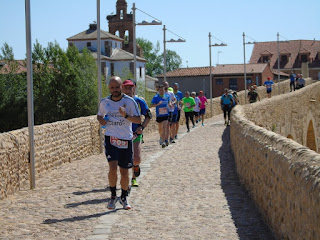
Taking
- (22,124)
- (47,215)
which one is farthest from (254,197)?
(22,124)

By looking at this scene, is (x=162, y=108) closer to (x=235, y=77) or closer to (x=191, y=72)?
(x=235, y=77)

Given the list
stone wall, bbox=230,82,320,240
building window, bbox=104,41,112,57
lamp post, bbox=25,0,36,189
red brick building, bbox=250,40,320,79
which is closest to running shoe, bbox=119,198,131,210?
stone wall, bbox=230,82,320,240

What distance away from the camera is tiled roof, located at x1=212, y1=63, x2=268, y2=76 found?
84.4 metres

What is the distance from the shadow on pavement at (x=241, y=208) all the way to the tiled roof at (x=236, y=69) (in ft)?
236

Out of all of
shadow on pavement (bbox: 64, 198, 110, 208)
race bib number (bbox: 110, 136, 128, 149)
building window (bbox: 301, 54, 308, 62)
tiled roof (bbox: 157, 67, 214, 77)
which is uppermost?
building window (bbox: 301, 54, 308, 62)

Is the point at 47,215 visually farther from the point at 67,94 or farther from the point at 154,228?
the point at 67,94

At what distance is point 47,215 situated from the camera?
8.23m

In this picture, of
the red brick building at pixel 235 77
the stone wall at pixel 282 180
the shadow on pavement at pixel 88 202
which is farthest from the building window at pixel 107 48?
the shadow on pavement at pixel 88 202

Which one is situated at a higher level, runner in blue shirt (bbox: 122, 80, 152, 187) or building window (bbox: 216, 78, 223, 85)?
building window (bbox: 216, 78, 223, 85)

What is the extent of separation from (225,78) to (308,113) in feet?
148

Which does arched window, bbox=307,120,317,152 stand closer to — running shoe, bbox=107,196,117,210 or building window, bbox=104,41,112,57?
running shoe, bbox=107,196,117,210

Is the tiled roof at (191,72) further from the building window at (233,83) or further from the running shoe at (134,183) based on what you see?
the running shoe at (134,183)

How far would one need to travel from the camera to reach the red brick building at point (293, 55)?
9288 centimetres

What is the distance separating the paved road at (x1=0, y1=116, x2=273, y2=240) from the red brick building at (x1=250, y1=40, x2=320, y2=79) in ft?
267
